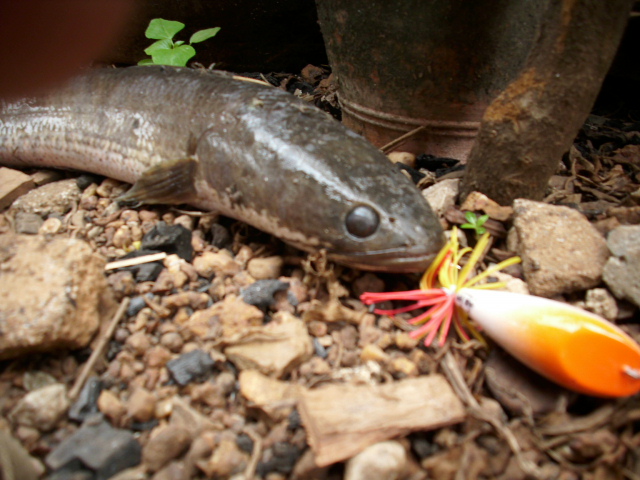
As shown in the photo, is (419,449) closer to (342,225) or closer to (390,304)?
(390,304)

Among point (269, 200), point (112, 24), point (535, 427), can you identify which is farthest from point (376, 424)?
point (112, 24)

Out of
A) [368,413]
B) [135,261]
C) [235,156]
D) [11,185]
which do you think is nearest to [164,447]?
[368,413]

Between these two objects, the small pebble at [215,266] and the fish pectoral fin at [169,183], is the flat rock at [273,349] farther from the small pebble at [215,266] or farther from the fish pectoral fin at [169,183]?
the fish pectoral fin at [169,183]

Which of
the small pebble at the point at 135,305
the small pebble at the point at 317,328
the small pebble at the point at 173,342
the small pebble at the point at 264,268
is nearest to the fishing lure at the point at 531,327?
the small pebble at the point at 317,328

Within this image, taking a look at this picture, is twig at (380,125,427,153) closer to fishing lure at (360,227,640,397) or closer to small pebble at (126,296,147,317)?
fishing lure at (360,227,640,397)

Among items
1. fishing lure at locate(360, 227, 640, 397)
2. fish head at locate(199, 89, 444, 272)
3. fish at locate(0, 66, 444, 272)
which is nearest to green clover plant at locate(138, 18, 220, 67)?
fish at locate(0, 66, 444, 272)

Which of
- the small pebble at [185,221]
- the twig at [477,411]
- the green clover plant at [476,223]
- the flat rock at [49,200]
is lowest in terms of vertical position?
the twig at [477,411]

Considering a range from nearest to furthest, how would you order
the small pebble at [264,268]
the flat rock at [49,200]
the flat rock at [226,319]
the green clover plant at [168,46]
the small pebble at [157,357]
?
the small pebble at [157,357] → the flat rock at [226,319] → the small pebble at [264,268] → the flat rock at [49,200] → the green clover plant at [168,46]

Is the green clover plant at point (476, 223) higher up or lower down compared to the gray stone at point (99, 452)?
higher up
